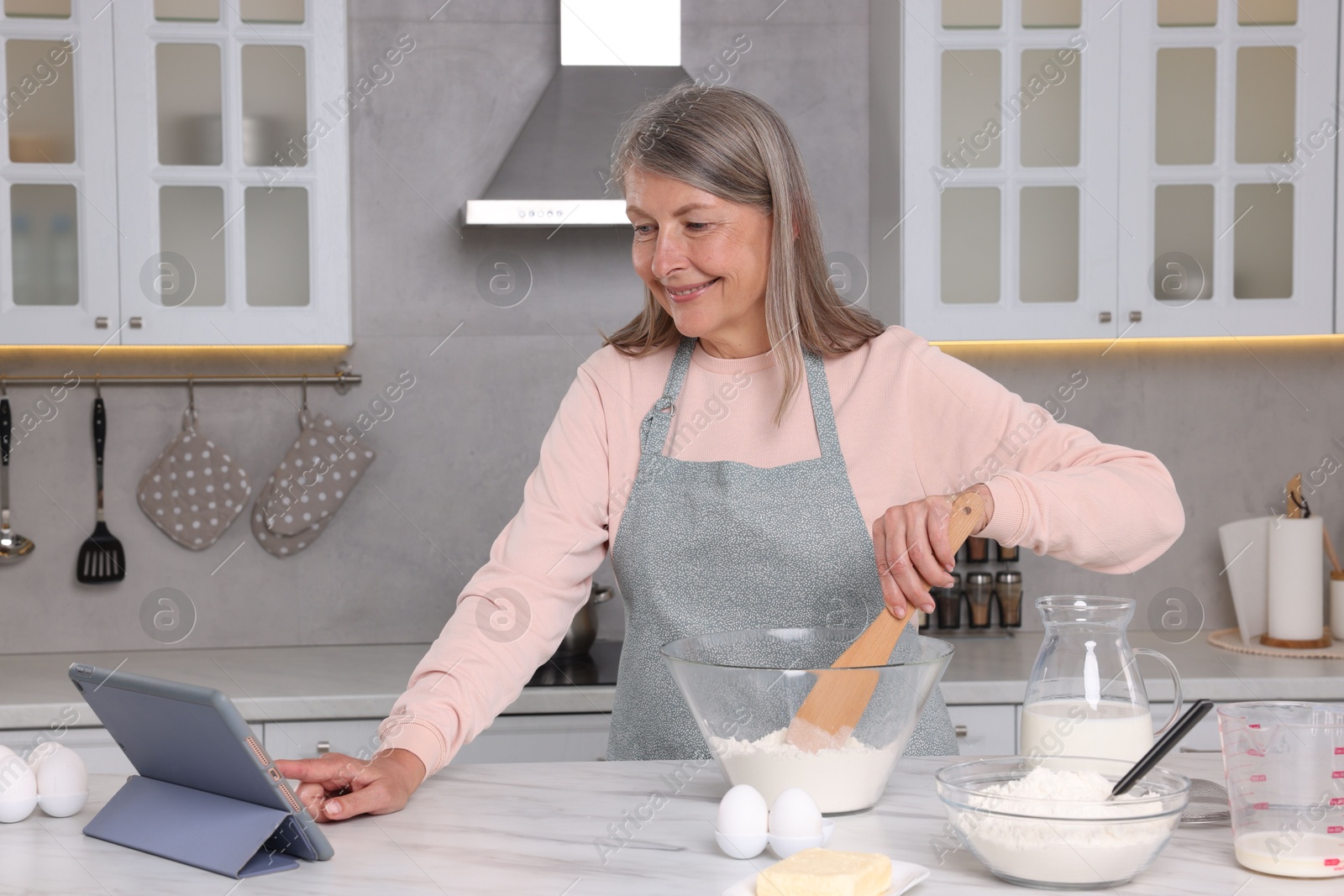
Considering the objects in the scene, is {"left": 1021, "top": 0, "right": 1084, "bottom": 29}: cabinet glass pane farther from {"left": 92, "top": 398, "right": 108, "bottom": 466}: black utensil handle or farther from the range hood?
{"left": 92, "top": 398, "right": 108, "bottom": 466}: black utensil handle

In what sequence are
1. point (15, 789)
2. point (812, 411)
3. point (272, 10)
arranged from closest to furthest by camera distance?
point (15, 789)
point (812, 411)
point (272, 10)

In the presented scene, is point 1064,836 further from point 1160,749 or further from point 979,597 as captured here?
point 979,597

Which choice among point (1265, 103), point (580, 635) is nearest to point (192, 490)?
point (580, 635)

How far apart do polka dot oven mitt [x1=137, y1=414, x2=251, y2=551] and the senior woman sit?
139 cm

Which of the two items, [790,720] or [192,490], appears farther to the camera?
[192,490]

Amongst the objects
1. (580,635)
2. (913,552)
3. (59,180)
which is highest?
(59,180)

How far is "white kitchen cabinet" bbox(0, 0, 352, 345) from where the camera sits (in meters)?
2.36

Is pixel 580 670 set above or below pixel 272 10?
below

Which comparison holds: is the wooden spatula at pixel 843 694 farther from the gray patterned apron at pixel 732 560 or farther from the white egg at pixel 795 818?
the gray patterned apron at pixel 732 560

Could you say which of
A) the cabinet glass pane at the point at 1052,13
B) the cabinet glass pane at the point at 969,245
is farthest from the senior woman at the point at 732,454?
the cabinet glass pane at the point at 1052,13

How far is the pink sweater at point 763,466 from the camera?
1222 millimetres

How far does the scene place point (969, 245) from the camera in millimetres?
2434

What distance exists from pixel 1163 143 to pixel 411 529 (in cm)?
177

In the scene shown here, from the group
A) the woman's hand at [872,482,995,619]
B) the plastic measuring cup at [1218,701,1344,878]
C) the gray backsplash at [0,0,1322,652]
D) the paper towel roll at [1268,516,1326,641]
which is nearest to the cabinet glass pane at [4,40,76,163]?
the gray backsplash at [0,0,1322,652]
